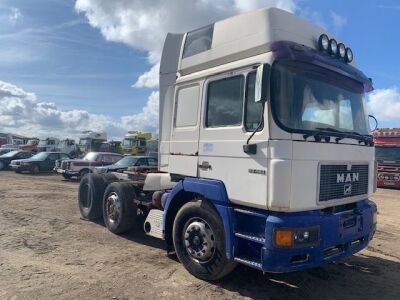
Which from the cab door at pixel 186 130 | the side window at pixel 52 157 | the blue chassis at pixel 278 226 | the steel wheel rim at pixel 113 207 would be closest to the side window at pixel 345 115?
the blue chassis at pixel 278 226

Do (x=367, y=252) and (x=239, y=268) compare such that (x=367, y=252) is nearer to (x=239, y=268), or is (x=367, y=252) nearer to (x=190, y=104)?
(x=239, y=268)

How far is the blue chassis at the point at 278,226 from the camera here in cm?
474

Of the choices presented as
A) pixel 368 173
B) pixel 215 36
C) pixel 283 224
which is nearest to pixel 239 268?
pixel 283 224

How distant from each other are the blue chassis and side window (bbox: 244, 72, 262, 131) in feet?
3.03

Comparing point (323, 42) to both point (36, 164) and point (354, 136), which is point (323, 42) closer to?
point (354, 136)

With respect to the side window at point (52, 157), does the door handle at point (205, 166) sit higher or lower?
higher

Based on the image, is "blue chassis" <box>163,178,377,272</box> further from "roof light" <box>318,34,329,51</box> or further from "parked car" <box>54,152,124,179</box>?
"parked car" <box>54,152,124,179</box>

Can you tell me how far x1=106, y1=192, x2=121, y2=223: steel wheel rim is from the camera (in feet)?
27.3

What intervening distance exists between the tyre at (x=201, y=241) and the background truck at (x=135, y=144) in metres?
33.5

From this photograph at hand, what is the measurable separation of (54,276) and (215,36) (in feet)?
13.7

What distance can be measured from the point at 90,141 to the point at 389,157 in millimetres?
31658

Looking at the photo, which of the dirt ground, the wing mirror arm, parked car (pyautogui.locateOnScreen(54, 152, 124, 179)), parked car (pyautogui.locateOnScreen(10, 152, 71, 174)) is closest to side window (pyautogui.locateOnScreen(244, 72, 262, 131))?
the wing mirror arm

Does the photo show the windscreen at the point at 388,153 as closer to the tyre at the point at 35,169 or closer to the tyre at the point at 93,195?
the tyre at the point at 93,195

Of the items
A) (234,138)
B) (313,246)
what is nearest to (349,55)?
(234,138)
